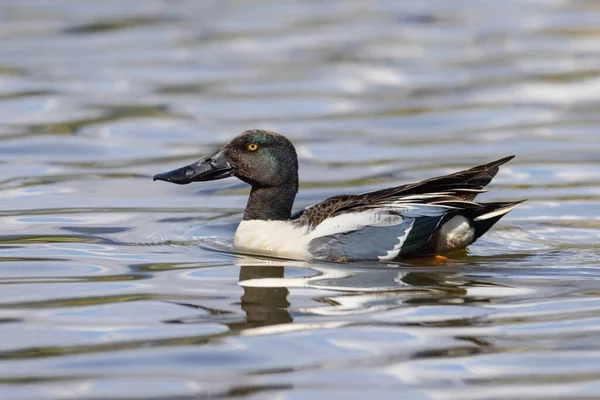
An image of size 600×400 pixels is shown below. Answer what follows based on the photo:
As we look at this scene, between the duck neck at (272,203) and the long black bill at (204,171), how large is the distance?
247 millimetres

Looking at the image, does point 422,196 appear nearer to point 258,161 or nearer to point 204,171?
point 258,161

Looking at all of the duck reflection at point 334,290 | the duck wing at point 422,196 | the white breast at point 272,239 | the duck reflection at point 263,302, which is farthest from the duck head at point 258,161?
the duck reflection at point 263,302

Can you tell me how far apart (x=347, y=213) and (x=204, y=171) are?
1.09 meters

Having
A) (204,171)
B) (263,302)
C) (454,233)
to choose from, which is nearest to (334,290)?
(263,302)

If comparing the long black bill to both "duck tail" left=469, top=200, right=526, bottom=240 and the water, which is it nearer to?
the water

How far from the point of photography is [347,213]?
7.72 metres

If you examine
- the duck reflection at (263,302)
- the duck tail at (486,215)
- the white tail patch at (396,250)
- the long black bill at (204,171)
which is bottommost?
the duck reflection at (263,302)

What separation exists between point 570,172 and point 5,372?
Result: 612 cm

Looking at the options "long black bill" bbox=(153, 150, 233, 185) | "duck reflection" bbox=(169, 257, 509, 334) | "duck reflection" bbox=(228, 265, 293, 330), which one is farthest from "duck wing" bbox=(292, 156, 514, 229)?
"long black bill" bbox=(153, 150, 233, 185)

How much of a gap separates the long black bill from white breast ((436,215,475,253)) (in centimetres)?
142

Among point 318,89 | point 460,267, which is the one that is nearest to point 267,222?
point 460,267

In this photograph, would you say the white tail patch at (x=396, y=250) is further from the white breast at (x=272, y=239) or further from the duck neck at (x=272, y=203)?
the duck neck at (x=272, y=203)

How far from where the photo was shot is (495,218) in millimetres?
7988

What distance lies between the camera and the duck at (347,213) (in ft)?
25.2
